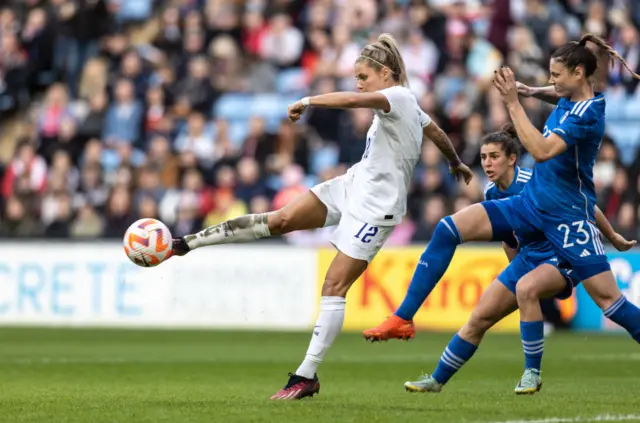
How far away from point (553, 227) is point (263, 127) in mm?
12284

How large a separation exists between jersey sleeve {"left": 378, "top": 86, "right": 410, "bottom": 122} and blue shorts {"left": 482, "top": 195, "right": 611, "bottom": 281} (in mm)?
914

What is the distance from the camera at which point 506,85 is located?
7.93 meters

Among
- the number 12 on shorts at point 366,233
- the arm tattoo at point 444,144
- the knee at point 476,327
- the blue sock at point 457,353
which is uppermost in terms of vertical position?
the arm tattoo at point 444,144

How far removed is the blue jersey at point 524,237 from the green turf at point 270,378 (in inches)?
38.2

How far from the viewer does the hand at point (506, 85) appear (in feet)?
25.9

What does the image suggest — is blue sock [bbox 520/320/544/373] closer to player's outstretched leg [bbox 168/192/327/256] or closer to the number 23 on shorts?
the number 23 on shorts

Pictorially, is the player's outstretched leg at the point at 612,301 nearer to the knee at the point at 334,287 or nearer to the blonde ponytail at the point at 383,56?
the knee at the point at 334,287

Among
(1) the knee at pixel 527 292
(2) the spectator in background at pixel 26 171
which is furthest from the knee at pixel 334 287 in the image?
(2) the spectator in background at pixel 26 171

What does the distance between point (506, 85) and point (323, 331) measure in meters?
1.98

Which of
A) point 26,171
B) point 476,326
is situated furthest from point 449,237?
point 26,171

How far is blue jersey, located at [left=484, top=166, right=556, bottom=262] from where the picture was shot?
8694 mm

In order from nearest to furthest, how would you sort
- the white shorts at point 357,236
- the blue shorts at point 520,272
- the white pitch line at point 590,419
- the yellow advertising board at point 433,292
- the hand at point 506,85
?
the white pitch line at point 590,419
the hand at point 506,85
the white shorts at point 357,236
the blue shorts at point 520,272
the yellow advertising board at point 433,292

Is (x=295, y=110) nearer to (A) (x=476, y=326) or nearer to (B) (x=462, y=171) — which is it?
(B) (x=462, y=171)

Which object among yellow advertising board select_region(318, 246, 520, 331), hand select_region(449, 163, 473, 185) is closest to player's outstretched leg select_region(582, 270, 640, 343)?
hand select_region(449, 163, 473, 185)
